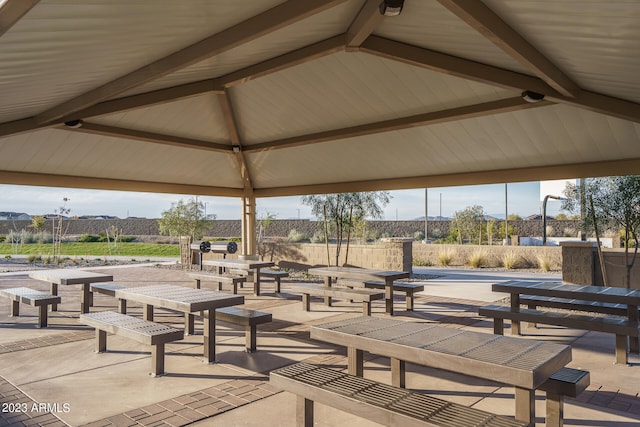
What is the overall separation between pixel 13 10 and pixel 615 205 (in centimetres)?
1028

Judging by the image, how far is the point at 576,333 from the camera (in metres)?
6.44

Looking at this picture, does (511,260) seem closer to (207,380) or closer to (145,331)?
(207,380)

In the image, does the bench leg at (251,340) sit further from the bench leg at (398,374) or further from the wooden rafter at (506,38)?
the wooden rafter at (506,38)

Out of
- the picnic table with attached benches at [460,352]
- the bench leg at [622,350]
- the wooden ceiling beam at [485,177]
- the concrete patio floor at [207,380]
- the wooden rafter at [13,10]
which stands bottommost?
the concrete patio floor at [207,380]

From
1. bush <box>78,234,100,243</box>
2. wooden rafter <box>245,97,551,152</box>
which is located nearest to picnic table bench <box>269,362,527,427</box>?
wooden rafter <box>245,97,551,152</box>

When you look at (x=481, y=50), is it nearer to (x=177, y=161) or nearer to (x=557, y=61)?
(x=557, y=61)

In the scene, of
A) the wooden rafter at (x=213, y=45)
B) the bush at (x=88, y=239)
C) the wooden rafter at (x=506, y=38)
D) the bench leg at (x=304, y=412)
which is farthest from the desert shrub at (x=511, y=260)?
the bush at (x=88, y=239)

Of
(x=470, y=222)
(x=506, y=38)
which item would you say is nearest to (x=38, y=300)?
(x=506, y=38)

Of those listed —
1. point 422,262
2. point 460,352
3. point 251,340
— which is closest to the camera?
point 460,352

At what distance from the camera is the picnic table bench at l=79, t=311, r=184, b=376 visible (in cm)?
443

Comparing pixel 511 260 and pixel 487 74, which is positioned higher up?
pixel 487 74

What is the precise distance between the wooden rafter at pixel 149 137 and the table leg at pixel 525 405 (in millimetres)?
7679

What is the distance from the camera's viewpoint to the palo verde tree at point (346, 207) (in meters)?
15.1

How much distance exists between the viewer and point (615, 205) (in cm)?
934
